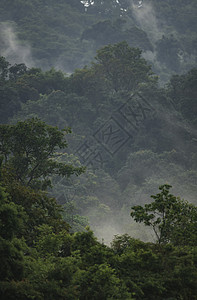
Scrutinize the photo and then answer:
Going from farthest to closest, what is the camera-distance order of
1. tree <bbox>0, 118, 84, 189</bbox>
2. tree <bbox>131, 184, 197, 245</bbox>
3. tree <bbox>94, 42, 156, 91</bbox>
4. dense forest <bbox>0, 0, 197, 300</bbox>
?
tree <bbox>94, 42, 156, 91</bbox> < tree <bbox>0, 118, 84, 189</bbox> < tree <bbox>131, 184, 197, 245</bbox> < dense forest <bbox>0, 0, 197, 300</bbox>

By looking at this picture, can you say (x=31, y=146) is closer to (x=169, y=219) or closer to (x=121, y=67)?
(x=169, y=219)

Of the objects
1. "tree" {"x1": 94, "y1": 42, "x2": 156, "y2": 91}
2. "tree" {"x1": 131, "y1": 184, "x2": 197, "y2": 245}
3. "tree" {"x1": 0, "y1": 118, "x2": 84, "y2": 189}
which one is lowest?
"tree" {"x1": 131, "y1": 184, "x2": 197, "y2": 245}

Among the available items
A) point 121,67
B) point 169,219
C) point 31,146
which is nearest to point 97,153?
point 121,67

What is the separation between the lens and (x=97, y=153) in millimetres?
36375

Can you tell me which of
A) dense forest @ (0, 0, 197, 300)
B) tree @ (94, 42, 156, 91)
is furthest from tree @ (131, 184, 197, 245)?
tree @ (94, 42, 156, 91)

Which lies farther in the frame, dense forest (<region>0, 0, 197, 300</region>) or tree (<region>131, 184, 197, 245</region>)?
tree (<region>131, 184, 197, 245</region>)

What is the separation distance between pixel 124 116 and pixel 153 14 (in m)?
51.2

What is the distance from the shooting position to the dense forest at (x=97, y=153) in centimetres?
665

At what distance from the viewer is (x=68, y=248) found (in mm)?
8242

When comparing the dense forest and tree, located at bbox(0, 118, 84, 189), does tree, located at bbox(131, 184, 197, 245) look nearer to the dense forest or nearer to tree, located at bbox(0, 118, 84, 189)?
the dense forest

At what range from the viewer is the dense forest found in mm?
6648

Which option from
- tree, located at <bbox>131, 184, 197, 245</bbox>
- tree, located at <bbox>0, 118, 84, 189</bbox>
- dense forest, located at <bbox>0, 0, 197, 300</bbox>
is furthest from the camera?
tree, located at <bbox>0, 118, 84, 189</bbox>

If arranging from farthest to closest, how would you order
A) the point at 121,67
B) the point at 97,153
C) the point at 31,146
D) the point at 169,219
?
the point at 121,67 → the point at 97,153 → the point at 31,146 → the point at 169,219

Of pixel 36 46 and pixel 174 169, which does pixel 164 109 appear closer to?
pixel 174 169
